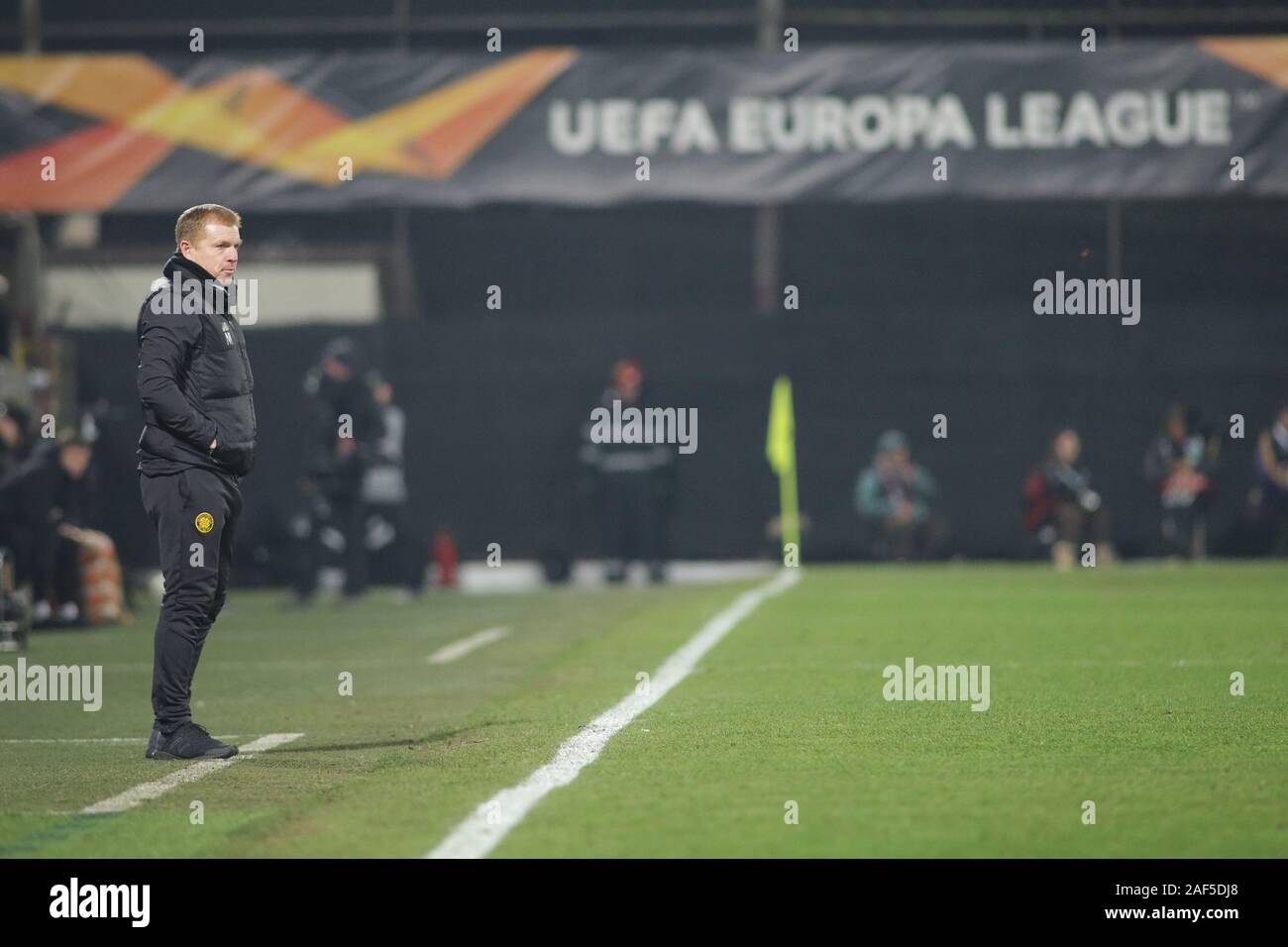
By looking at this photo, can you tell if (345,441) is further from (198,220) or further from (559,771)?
(559,771)

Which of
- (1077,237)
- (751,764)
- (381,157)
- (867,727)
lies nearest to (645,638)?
(867,727)

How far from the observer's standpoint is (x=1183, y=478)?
2428 cm

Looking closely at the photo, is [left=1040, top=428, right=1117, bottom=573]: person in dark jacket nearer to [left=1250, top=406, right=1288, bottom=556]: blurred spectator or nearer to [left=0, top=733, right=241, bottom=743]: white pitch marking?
[left=1250, top=406, right=1288, bottom=556]: blurred spectator

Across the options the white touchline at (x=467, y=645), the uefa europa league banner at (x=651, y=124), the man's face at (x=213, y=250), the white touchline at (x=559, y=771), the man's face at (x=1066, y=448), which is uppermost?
the uefa europa league banner at (x=651, y=124)

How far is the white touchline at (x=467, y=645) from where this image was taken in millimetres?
13792

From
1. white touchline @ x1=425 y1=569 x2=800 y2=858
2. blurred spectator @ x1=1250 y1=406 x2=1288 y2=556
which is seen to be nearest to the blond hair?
white touchline @ x1=425 y1=569 x2=800 y2=858

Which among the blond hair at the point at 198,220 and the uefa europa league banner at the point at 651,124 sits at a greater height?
the uefa europa league banner at the point at 651,124

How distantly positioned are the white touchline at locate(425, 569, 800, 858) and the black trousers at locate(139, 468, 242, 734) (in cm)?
154

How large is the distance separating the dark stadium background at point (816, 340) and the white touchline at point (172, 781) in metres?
16.3

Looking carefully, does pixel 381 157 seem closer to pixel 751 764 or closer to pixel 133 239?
pixel 133 239

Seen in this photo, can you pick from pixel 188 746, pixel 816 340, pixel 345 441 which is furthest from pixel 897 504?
pixel 188 746

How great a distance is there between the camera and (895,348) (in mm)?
25641

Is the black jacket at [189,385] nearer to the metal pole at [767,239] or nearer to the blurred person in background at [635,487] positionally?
the blurred person in background at [635,487]

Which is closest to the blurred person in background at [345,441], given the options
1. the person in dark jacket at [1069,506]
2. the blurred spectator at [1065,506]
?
the blurred spectator at [1065,506]
